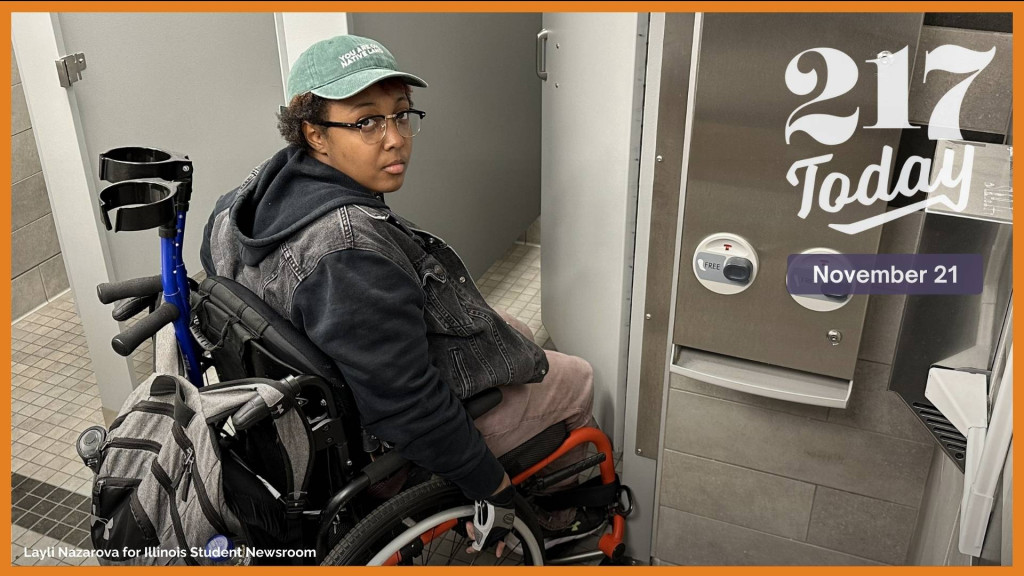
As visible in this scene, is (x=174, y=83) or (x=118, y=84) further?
(x=174, y=83)

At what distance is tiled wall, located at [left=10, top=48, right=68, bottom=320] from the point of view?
289 cm

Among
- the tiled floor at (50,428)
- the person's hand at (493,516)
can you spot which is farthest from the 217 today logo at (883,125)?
the tiled floor at (50,428)

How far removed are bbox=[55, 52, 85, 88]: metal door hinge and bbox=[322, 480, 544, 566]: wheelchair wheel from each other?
1229mm

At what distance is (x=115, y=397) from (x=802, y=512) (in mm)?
1835

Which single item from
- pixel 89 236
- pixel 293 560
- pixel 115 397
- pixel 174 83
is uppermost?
pixel 174 83

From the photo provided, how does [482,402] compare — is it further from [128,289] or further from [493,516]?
[128,289]

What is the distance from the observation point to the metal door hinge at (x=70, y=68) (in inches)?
76.4

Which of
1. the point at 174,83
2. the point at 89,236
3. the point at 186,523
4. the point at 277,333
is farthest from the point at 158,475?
the point at 174,83

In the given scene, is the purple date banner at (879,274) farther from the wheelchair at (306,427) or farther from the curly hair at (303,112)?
the curly hair at (303,112)

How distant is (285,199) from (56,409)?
1.58 meters

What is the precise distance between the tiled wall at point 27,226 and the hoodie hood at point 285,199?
179 cm

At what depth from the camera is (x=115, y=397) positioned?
243cm

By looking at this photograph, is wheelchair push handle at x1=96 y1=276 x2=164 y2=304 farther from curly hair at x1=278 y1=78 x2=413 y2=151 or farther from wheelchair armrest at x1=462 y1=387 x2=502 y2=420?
wheelchair armrest at x1=462 y1=387 x2=502 y2=420

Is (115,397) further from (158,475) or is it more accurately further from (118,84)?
(158,475)
